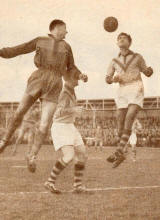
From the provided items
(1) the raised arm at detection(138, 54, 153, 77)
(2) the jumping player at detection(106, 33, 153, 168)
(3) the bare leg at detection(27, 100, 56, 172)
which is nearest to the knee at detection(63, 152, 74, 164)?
(2) the jumping player at detection(106, 33, 153, 168)

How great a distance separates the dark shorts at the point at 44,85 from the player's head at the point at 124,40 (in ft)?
2.25

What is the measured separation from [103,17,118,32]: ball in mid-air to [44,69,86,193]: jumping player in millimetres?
524

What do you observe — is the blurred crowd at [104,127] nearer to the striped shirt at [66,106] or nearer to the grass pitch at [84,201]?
the striped shirt at [66,106]

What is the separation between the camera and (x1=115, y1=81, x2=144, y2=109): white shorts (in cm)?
518

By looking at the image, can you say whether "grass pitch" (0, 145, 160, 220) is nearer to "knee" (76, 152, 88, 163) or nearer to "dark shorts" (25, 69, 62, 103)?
"knee" (76, 152, 88, 163)

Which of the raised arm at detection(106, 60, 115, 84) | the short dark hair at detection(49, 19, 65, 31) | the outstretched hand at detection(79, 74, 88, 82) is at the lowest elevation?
the outstretched hand at detection(79, 74, 88, 82)

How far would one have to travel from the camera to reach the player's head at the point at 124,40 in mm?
5035

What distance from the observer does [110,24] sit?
499 cm

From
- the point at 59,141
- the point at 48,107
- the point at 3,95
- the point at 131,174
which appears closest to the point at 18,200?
the point at 59,141

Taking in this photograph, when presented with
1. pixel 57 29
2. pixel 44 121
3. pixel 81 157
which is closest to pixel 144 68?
pixel 57 29

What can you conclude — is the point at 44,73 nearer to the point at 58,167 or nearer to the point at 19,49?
the point at 19,49

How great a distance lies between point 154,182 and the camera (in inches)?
A: 390

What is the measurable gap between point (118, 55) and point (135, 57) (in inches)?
6.7

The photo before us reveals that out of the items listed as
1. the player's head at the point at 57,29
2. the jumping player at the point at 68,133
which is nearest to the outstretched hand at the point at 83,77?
the jumping player at the point at 68,133
